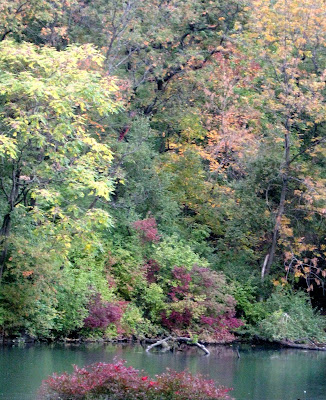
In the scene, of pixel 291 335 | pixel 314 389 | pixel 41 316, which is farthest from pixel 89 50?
pixel 291 335

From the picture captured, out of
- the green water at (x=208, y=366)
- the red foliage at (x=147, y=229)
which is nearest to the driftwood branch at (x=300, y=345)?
the green water at (x=208, y=366)

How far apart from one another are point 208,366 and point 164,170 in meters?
13.0

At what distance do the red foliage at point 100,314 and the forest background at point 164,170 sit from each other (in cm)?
5

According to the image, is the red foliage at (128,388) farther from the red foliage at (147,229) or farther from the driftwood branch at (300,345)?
the red foliage at (147,229)

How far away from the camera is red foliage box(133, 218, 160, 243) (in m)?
24.3

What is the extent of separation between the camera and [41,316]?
62.7 ft

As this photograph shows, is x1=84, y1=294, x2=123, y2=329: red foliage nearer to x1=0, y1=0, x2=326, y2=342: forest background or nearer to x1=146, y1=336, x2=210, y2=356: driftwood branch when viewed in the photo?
x1=0, y1=0, x2=326, y2=342: forest background

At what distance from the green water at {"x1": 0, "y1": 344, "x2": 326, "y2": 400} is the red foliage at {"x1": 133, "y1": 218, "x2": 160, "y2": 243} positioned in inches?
197

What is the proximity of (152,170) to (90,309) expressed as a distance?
739 centimetres

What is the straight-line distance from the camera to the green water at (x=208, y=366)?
42.2ft

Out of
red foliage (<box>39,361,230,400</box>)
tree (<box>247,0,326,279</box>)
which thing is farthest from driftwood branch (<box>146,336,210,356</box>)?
red foliage (<box>39,361,230,400</box>)

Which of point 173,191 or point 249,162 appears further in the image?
point 173,191

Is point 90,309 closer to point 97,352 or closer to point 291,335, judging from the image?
point 97,352

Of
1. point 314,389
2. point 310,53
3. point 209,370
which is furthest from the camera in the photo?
point 310,53
